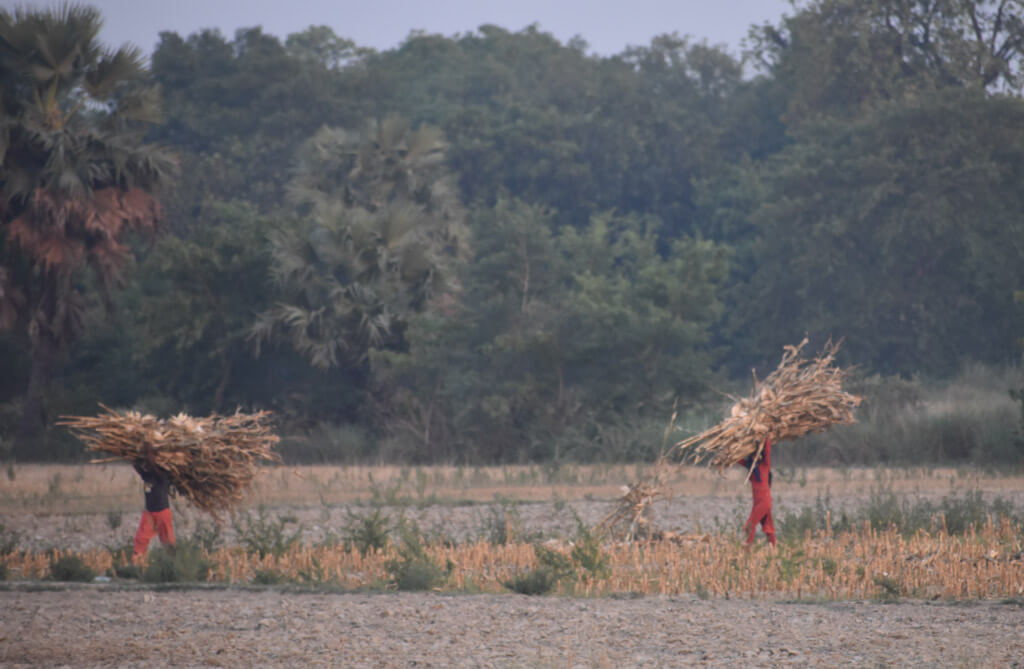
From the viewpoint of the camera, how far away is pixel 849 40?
40.1 m

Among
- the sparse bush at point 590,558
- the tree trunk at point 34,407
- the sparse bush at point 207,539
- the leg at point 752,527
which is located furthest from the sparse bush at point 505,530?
the tree trunk at point 34,407

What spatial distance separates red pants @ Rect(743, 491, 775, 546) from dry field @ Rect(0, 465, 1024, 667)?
0.87 ft

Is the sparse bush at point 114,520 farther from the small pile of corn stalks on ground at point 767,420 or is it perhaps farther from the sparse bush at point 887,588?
the sparse bush at point 887,588

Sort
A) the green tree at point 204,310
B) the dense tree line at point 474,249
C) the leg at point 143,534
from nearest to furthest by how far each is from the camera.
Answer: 1. the leg at point 143,534
2. the dense tree line at point 474,249
3. the green tree at point 204,310

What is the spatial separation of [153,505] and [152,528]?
325mm

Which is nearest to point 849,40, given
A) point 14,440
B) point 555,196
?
point 555,196

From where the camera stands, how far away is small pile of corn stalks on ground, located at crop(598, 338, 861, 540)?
1131cm

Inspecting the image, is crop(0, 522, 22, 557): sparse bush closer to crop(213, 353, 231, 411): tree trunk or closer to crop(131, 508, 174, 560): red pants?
crop(131, 508, 174, 560): red pants

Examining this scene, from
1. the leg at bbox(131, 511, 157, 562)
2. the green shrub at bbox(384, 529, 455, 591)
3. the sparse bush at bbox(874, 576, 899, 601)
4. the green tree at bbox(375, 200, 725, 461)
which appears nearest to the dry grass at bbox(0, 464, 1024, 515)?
the leg at bbox(131, 511, 157, 562)

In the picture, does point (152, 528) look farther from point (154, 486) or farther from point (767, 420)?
point (767, 420)

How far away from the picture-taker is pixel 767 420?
1148 centimetres

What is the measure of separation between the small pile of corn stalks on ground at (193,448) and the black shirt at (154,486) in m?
0.09

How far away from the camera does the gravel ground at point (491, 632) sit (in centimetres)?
703

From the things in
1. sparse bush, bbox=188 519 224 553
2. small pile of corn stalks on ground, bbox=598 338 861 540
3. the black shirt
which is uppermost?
small pile of corn stalks on ground, bbox=598 338 861 540
